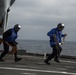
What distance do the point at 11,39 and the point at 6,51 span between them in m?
0.61

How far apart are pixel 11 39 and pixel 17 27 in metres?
0.71

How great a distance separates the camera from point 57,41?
604 inches

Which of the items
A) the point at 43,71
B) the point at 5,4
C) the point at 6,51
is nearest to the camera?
the point at 43,71

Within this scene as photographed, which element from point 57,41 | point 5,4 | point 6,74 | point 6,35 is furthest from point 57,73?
point 5,4

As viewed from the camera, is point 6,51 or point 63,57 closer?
point 6,51

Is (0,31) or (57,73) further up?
(0,31)

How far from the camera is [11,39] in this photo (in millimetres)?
16109

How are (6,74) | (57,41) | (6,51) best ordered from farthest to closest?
1. (6,51)
2. (57,41)
3. (6,74)

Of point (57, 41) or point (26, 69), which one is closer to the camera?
point (26, 69)

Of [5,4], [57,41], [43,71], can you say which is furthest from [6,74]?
[5,4]

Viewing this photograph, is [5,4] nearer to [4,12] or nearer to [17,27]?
[4,12]

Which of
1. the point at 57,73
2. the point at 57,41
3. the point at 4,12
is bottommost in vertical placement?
the point at 57,73

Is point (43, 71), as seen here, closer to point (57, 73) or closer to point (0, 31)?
point (57, 73)

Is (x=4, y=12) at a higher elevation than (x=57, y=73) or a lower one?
higher
